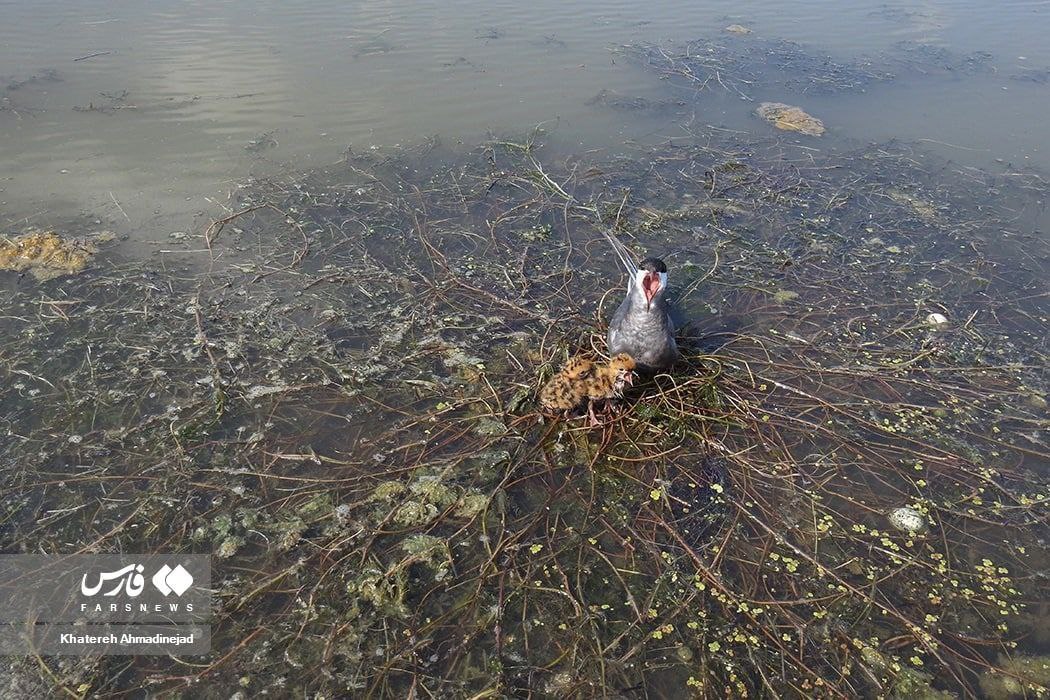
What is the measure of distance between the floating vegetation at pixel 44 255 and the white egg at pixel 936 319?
24.8 feet

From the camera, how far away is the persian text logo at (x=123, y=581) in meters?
3.27

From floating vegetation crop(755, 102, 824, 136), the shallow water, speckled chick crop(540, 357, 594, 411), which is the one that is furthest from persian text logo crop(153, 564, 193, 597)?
floating vegetation crop(755, 102, 824, 136)

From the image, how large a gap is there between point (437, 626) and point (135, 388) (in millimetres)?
2887

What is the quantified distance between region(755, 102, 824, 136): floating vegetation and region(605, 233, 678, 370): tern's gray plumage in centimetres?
572

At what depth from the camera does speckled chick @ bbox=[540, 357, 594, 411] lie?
415cm

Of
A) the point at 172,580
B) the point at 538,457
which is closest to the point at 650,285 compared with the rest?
the point at 538,457

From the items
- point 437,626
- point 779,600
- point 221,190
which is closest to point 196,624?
point 437,626

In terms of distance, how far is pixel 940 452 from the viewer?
417 cm

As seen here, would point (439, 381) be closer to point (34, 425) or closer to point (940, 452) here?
point (34, 425)

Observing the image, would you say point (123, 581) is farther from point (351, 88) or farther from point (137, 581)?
point (351, 88)

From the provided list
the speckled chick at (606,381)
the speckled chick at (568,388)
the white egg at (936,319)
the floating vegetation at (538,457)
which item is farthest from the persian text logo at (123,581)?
the white egg at (936,319)

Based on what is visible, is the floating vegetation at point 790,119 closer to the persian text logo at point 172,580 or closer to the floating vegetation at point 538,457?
the floating vegetation at point 538,457

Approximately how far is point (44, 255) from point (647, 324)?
5436mm

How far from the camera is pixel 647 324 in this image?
4.32 m
